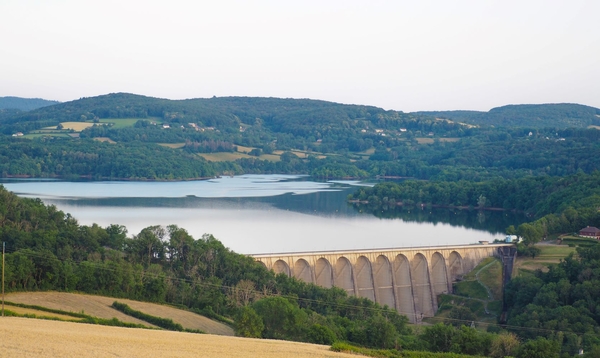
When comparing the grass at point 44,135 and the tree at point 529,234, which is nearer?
the tree at point 529,234

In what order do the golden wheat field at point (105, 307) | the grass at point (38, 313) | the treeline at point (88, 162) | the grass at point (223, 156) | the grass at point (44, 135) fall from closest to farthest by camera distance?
the grass at point (38, 313) → the golden wheat field at point (105, 307) → the treeline at point (88, 162) → the grass at point (44, 135) → the grass at point (223, 156)

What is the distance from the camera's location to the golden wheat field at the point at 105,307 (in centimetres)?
3419

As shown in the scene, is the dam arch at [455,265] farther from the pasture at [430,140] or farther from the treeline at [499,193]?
the pasture at [430,140]

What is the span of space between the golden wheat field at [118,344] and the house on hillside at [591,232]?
4134 centimetres

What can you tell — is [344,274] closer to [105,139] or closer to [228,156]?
[105,139]

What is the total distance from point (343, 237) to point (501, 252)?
1814 cm

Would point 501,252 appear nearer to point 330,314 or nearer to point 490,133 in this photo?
point 330,314

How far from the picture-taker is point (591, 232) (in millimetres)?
61219

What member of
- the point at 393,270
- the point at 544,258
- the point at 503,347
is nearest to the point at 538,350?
the point at 503,347

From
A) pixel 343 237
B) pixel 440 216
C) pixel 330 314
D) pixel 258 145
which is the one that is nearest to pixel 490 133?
pixel 258 145

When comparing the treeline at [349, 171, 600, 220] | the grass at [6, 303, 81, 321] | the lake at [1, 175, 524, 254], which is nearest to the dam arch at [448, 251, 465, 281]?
the lake at [1, 175, 524, 254]

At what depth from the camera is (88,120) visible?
189375 millimetres

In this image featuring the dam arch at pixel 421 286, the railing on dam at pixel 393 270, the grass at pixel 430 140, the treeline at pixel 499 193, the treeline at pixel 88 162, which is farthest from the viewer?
the grass at pixel 430 140

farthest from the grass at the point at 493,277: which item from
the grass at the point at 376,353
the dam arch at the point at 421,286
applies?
the grass at the point at 376,353
